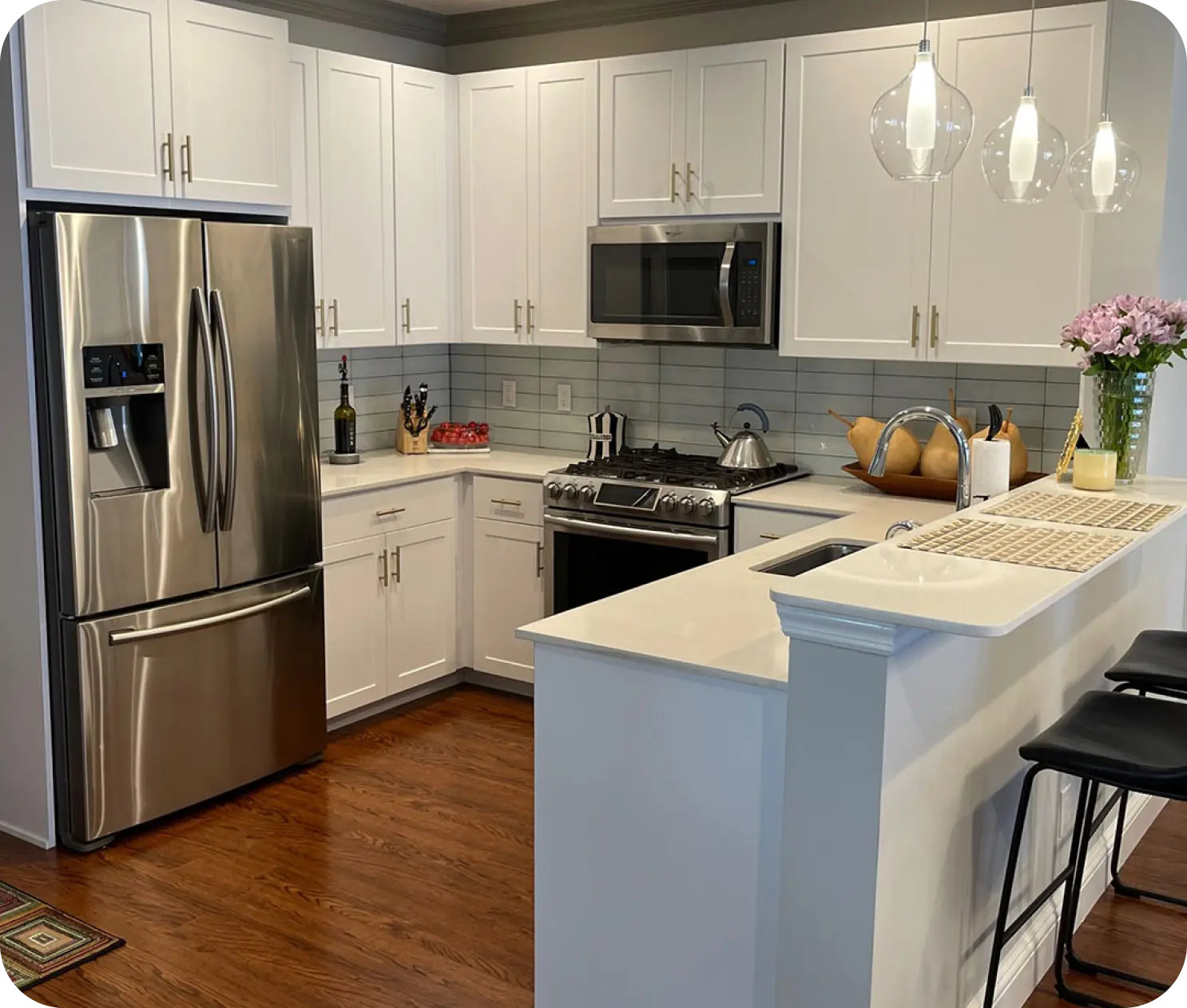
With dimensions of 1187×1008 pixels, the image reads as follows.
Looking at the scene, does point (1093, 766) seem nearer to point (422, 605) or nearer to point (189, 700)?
point (189, 700)

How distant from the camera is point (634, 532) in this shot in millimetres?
4336

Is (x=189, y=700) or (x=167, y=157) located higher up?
(x=167, y=157)

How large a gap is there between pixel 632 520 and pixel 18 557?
1.95m

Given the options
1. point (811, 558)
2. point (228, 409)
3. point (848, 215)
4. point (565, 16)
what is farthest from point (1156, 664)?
point (565, 16)

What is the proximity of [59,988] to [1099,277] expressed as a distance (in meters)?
3.32

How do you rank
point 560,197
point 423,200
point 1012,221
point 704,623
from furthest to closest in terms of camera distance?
point 423,200
point 560,197
point 1012,221
point 704,623

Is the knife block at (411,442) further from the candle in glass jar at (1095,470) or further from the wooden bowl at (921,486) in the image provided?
the candle in glass jar at (1095,470)

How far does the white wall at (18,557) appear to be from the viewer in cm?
333

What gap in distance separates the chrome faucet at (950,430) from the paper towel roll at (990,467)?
70 mm

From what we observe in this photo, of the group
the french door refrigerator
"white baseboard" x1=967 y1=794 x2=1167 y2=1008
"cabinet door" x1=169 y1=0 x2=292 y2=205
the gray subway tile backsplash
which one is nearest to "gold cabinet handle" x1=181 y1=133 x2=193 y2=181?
"cabinet door" x1=169 y1=0 x2=292 y2=205

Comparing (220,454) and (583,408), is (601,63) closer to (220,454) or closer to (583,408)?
(583,408)

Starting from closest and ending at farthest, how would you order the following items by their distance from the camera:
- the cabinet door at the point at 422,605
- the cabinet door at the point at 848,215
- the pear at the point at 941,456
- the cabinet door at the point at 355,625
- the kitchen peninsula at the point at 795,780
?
the kitchen peninsula at the point at 795,780
the cabinet door at the point at 848,215
the pear at the point at 941,456
the cabinet door at the point at 355,625
the cabinet door at the point at 422,605

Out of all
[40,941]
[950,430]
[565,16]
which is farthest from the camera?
[565,16]

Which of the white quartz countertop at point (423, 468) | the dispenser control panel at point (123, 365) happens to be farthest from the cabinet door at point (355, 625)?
the dispenser control panel at point (123, 365)
